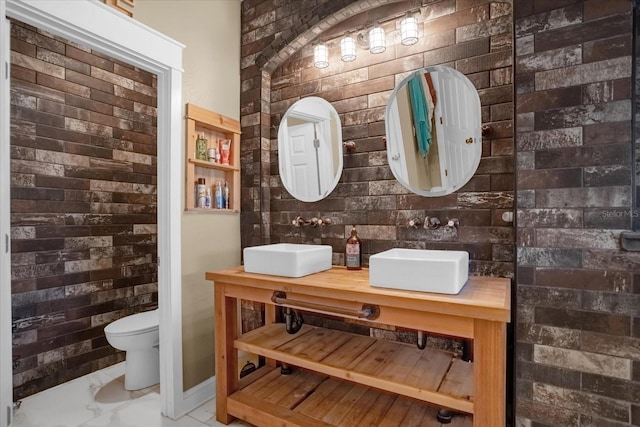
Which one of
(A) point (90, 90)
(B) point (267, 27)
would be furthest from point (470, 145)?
(A) point (90, 90)

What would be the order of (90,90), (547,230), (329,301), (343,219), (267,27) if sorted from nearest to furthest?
(547,230), (329,301), (343,219), (267,27), (90,90)

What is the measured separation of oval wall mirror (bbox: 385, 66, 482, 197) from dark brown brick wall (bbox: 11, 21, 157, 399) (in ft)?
7.69

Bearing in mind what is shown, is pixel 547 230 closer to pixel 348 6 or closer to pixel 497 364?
pixel 497 364

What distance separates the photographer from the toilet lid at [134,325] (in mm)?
2340

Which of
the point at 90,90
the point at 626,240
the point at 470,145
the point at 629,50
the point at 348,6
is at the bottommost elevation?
the point at 626,240

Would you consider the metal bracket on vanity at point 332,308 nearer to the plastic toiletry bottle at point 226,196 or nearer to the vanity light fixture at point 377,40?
the plastic toiletry bottle at point 226,196

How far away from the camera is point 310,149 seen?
2.34 m

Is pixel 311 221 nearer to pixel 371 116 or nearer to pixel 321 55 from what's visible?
pixel 371 116

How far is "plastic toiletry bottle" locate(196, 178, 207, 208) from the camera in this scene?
225 centimetres

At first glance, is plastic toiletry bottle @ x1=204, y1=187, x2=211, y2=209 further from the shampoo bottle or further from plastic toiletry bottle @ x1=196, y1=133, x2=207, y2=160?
plastic toiletry bottle @ x1=196, y1=133, x2=207, y2=160

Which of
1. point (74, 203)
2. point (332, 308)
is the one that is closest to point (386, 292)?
point (332, 308)

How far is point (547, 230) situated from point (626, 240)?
0.26 m

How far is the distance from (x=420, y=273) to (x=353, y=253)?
0.60m

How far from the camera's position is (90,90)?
269 cm
